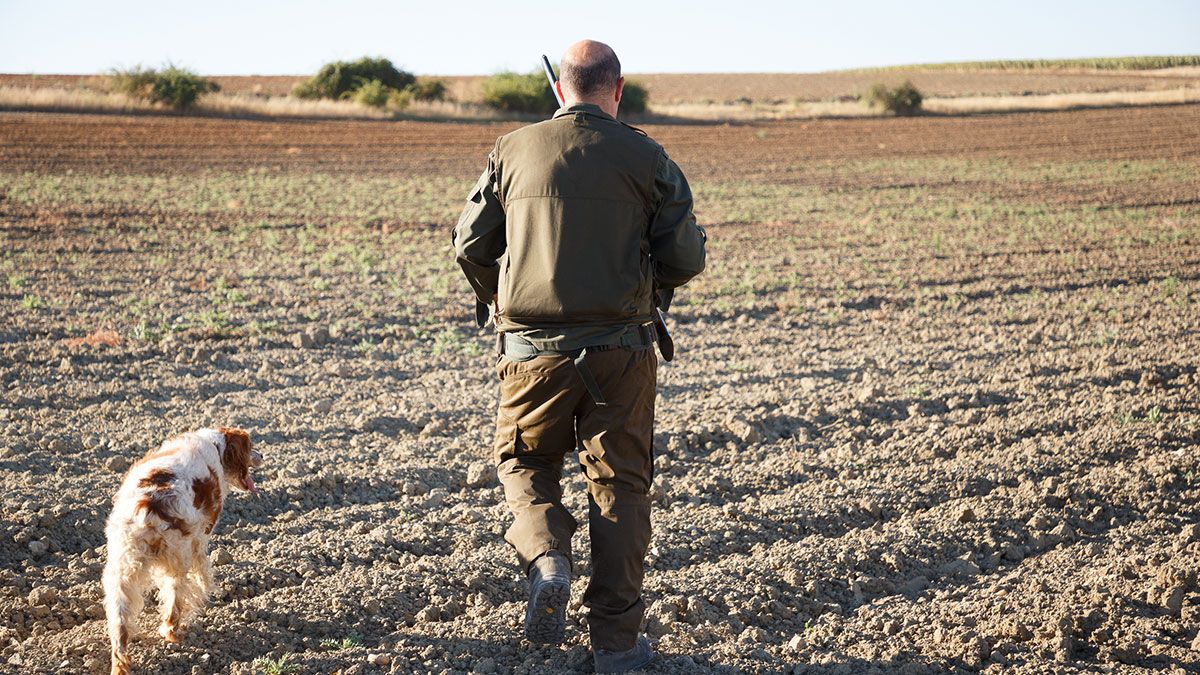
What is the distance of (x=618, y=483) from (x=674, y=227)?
3.08 ft

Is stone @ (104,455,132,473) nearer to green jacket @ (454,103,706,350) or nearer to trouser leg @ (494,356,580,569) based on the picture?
trouser leg @ (494,356,580,569)

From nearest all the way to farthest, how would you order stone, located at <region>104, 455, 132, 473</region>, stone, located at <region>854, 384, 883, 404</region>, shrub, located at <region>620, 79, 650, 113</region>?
stone, located at <region>104, 455, 132, 473</region>, stone, located at <region>854, 384, 883, 404</region>, shrub, located at <region>620, 79, 650, 113</region>

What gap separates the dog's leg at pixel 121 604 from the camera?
3.77 m

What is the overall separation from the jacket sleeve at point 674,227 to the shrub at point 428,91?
138 feet

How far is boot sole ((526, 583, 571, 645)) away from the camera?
3.77 metres

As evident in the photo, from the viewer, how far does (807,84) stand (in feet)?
229

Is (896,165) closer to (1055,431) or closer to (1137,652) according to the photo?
(1055,431)

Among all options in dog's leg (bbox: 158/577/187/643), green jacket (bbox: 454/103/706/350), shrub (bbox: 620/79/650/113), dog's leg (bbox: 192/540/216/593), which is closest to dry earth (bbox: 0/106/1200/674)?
dog's leg (bbox: 158/577/187/643)

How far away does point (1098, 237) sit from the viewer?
54.2 ft

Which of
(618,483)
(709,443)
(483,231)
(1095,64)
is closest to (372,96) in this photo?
(709,443)

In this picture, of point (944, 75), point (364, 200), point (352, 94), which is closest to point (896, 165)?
point (364, 200)

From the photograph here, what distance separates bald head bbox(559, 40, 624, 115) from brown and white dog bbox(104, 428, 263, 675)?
2028 mm

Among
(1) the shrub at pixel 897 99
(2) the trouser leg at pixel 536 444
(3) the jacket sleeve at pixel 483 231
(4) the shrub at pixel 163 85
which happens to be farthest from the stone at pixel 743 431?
(1) the shrub at pixel 897 99

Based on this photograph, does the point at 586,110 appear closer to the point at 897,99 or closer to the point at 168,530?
the point at 168,530
